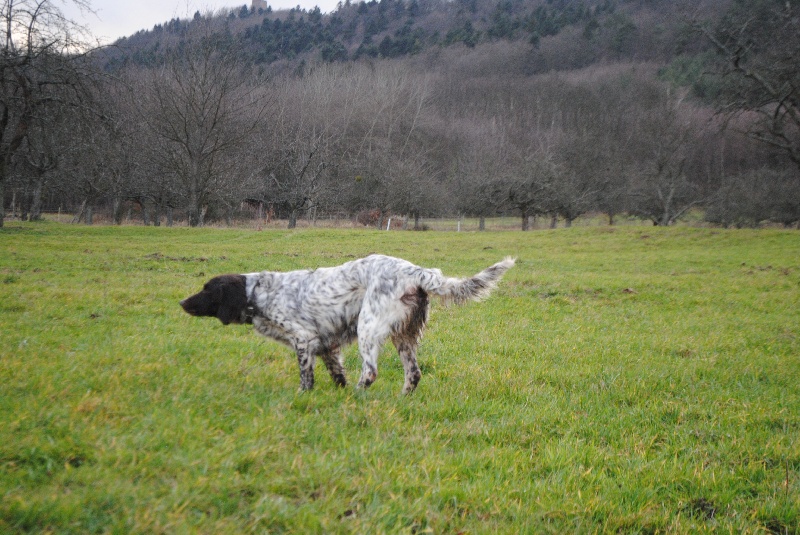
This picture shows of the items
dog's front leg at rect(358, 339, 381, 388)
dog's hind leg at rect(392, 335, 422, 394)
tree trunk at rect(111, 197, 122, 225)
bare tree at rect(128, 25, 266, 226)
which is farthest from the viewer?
tree trunk at rect(111, 197, 122, 225)

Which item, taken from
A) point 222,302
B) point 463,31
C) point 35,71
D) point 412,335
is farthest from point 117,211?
point 463,31

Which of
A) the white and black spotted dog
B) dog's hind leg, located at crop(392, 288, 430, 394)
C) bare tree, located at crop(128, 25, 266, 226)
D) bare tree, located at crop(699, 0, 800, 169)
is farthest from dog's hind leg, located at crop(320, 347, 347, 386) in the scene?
bare tree, located at crop(128, 25, 266, 226)

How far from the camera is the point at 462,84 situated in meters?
97.2

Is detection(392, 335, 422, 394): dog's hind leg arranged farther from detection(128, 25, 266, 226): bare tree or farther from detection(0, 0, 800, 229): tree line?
detection(128, 25, 266, 226): bare tree

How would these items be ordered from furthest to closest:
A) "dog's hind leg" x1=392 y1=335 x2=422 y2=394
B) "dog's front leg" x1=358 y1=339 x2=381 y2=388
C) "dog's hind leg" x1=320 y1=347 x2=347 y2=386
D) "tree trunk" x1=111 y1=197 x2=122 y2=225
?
"tree trunk" x1=111 y1=197 x2=122 y2=225
"dog's hind leg" x1=320 y1=347 x2=347 y2=386
"dog's hind leg" x1=392 y1=335 x2=422 y2=394
"dog's front leg" x1=358 y1=339 x2=381 y2=388

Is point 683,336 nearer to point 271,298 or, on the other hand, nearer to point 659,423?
point 659,423

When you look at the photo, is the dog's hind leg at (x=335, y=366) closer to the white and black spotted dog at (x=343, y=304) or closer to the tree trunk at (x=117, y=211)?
the white and black spotted dog at (x=343, y=304)

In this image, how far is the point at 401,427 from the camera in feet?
15.5

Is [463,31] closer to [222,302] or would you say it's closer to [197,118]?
[197,118]

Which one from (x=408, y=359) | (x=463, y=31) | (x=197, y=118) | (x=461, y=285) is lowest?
(x=408, y=359)

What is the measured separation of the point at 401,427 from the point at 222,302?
2.76m

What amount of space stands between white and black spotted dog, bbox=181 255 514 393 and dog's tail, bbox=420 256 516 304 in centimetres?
1

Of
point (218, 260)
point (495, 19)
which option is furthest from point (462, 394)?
point (495, 19)

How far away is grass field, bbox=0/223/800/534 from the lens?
321 cm
